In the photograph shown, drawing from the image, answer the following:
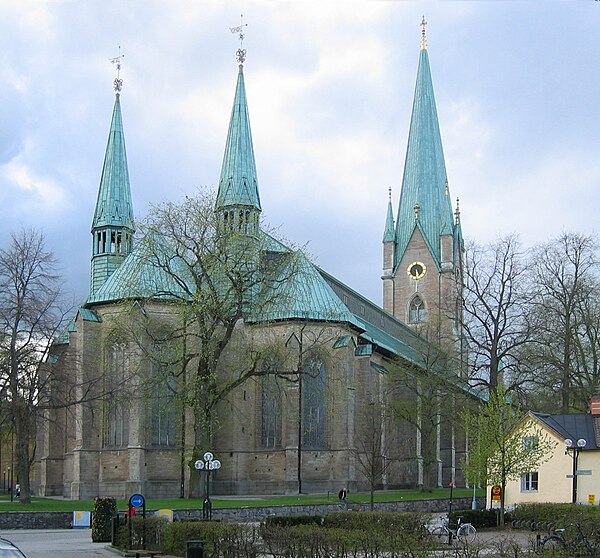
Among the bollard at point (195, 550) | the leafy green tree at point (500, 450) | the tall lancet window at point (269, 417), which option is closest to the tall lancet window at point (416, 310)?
the tall lancet window at point (269, 417)

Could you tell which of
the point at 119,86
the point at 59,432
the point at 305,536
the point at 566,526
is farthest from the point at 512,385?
the point at 119,86

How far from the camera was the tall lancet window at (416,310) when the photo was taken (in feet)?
297

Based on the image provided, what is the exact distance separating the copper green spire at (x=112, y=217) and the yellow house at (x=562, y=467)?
31.3 meters

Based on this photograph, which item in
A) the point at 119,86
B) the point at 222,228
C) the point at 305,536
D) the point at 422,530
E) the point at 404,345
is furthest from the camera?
the point at 404,345

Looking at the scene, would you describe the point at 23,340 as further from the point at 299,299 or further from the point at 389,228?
the point at 389,228

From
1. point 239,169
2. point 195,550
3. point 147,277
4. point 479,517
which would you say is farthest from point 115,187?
point 195,550

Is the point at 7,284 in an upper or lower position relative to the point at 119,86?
lower

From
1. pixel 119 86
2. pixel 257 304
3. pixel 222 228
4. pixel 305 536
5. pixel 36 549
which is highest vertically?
pixel 119 86

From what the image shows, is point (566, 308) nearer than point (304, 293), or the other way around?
point (566, 308)

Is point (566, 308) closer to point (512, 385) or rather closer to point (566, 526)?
point (512, 385)

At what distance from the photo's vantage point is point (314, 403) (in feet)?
184

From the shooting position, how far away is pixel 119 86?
6725 cm

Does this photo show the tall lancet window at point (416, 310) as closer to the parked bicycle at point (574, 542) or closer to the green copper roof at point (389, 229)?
the green copper roof at point (389, 229)

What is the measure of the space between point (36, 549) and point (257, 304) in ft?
63.8
